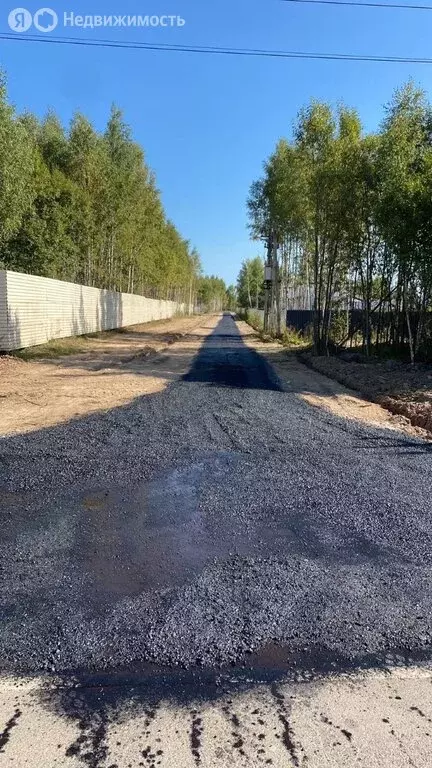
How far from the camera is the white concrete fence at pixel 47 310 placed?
1397 cm

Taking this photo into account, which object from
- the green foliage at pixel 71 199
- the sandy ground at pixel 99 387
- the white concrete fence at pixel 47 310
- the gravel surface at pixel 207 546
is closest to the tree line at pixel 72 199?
the green foliage at pixel 71 199

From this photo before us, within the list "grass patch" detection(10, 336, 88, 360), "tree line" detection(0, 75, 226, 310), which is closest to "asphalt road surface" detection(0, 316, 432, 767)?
"grass patch" detection(10, 336, 88, 360)

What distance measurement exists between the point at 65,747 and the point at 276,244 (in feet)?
87.1

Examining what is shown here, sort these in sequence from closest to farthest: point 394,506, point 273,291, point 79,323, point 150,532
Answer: point 150,532
point 394,506
point 79,323
point 273,291

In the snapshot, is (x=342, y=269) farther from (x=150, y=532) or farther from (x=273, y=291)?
(x=150, y=532)

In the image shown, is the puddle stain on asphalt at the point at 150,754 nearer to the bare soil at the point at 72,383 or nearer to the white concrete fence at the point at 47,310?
the bare soil at the point at 72,383

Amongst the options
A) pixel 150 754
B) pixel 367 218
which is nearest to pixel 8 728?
pixel 150 754

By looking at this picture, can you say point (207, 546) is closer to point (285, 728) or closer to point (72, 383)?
point (285, 728)

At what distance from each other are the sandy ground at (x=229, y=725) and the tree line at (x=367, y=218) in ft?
33.5

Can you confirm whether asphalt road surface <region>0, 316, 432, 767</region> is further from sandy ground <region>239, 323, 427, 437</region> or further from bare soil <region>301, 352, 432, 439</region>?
bare soil <region>301, 352, 432, 439</region>

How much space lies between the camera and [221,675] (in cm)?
236

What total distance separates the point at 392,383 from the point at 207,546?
24.8 feet

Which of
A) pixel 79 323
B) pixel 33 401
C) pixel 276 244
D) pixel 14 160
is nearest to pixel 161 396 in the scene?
pixel 33 401

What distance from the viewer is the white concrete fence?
550 inches
